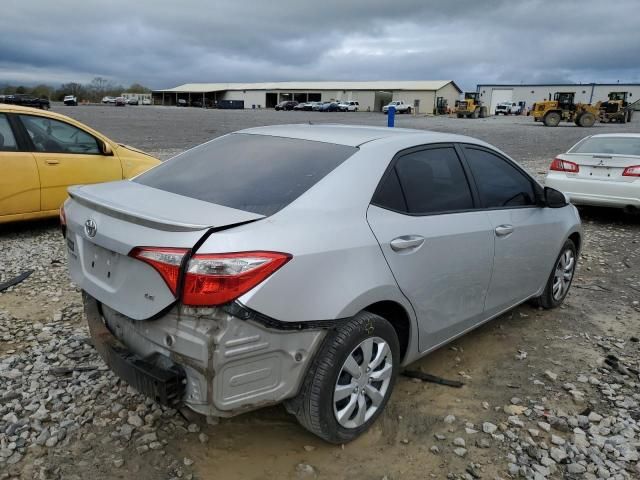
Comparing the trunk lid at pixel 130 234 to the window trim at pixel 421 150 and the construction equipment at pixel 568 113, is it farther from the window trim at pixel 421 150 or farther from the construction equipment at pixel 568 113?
the construction equipment at pixel 568 113

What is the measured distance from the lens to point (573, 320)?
4832 mm

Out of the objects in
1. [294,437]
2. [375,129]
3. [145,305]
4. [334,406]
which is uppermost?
[375,129]

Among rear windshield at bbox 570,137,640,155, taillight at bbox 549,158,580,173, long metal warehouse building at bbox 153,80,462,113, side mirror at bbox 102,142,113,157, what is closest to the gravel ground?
side mirror at bbox 102,142,113,157

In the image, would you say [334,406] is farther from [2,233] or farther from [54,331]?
[2,233]

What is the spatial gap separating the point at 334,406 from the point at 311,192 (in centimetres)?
107

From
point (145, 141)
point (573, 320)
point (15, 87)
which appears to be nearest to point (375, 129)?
point (573, 320)

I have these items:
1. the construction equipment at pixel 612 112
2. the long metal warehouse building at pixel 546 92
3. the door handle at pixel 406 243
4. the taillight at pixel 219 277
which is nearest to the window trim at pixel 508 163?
the door handle at pixel 406 243

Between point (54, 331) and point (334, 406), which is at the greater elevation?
point (334, 406)

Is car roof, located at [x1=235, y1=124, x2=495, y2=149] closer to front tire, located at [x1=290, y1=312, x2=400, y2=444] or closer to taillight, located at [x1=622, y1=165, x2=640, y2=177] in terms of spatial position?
front tire, located at [x1=290, y1=312, x2=400, y2=444]

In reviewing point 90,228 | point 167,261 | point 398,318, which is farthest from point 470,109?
point 167,261

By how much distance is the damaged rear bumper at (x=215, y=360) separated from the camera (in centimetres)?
232

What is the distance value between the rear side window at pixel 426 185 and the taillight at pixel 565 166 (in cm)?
586

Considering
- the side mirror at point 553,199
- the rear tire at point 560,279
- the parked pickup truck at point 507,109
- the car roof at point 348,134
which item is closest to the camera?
the car roof at point 348,134

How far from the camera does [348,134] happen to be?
11.4ft
